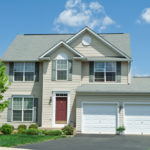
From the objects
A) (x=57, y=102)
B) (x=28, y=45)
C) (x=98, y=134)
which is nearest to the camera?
(x=98, y=134)

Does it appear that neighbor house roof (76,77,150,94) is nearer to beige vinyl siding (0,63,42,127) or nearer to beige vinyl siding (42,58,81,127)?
beige vinyl siding (42,58,81,127)

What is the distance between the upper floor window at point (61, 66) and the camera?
76.7 ft

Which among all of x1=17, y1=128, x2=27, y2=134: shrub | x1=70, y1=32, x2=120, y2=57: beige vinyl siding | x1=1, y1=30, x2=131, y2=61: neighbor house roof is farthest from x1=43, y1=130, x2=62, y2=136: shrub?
x1=70, y1=32, x2=120, y2=57: beige vinyl siding

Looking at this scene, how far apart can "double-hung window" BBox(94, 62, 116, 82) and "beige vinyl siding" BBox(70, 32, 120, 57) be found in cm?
95

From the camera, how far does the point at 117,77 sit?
23922 mm

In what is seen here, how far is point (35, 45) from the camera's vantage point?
26.8 m

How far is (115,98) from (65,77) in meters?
4.40

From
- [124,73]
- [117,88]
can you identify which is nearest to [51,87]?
[117,88]

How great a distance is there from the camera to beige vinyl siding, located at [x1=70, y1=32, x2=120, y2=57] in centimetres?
2458

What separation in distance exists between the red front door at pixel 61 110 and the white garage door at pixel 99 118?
63.9 inches

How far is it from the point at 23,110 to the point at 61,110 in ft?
10.9

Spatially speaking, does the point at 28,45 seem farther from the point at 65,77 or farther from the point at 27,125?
the point at 27,125

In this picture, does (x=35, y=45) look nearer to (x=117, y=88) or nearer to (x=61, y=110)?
(x=61, y=110)

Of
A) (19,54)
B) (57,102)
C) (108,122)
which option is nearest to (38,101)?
(57,102)
